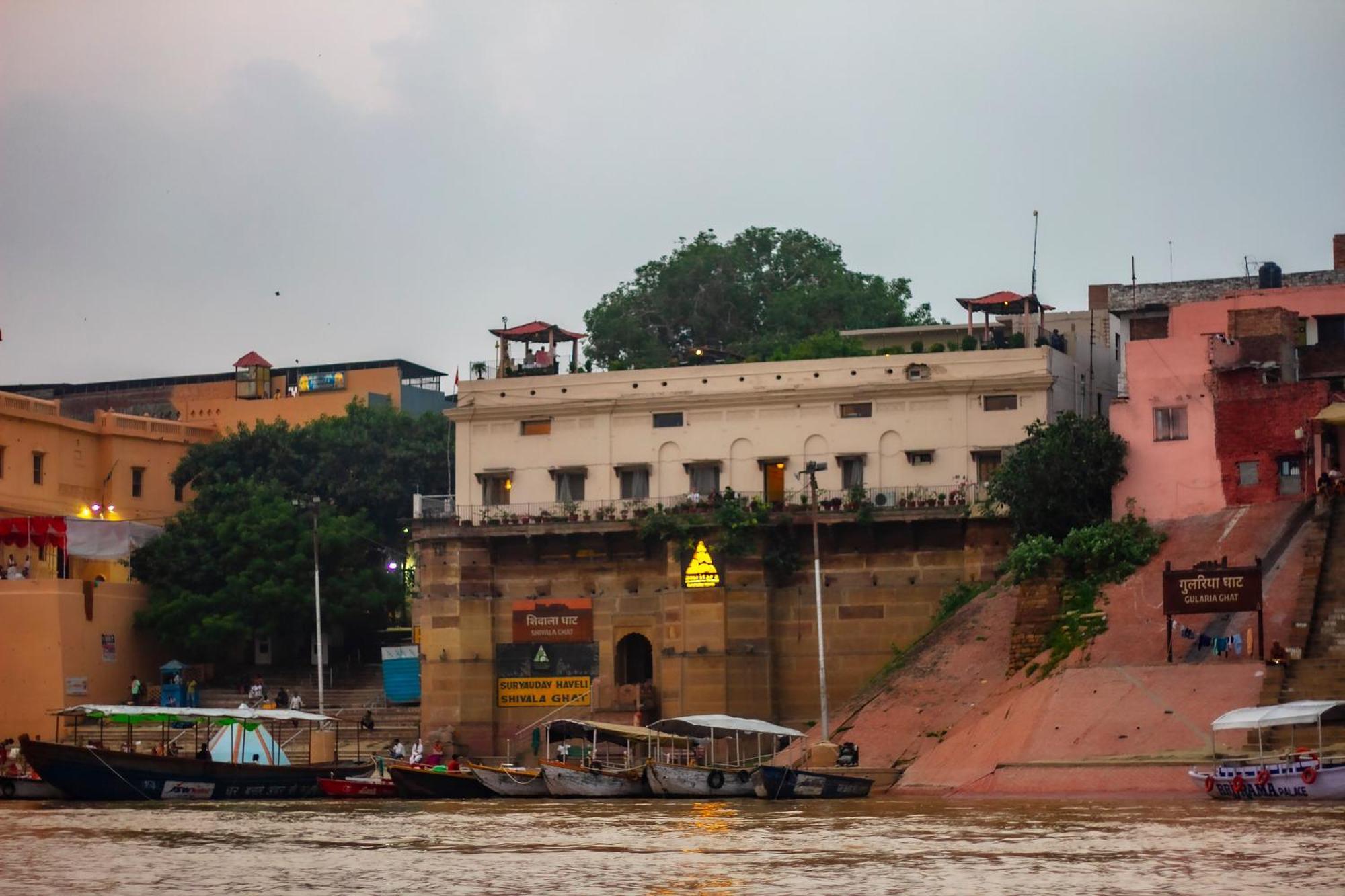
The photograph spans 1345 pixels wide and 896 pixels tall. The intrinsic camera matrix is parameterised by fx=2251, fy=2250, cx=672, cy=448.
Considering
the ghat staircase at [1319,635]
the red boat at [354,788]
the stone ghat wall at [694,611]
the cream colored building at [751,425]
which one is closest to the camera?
the ghat staircase at [1319,635]

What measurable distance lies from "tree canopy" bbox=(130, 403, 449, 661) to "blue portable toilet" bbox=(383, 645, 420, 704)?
4209 mm

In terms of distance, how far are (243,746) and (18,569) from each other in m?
22.4

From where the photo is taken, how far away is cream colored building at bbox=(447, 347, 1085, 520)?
68688mm

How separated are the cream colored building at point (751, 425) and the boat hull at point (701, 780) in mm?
15732

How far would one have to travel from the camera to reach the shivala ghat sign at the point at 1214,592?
175 ft

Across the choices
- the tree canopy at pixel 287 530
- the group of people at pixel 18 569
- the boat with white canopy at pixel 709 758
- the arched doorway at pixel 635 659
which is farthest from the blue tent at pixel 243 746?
the group of people at pixel 18 569

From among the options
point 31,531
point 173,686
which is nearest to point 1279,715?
point 173,686

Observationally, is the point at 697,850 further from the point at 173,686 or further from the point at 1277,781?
the point at 173,686

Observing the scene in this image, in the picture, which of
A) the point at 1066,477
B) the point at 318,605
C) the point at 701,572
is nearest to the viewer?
the point at 1066,477

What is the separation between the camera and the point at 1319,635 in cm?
5241

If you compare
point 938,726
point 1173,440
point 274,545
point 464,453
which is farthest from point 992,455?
A: point 274,545

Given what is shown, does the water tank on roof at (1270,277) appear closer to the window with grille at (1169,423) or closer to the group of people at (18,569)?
the window with grille at (1169,423)

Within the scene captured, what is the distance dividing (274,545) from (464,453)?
30.7 ft

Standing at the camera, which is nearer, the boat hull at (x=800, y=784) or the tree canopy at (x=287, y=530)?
the boat hull at (x=800, y=784)
